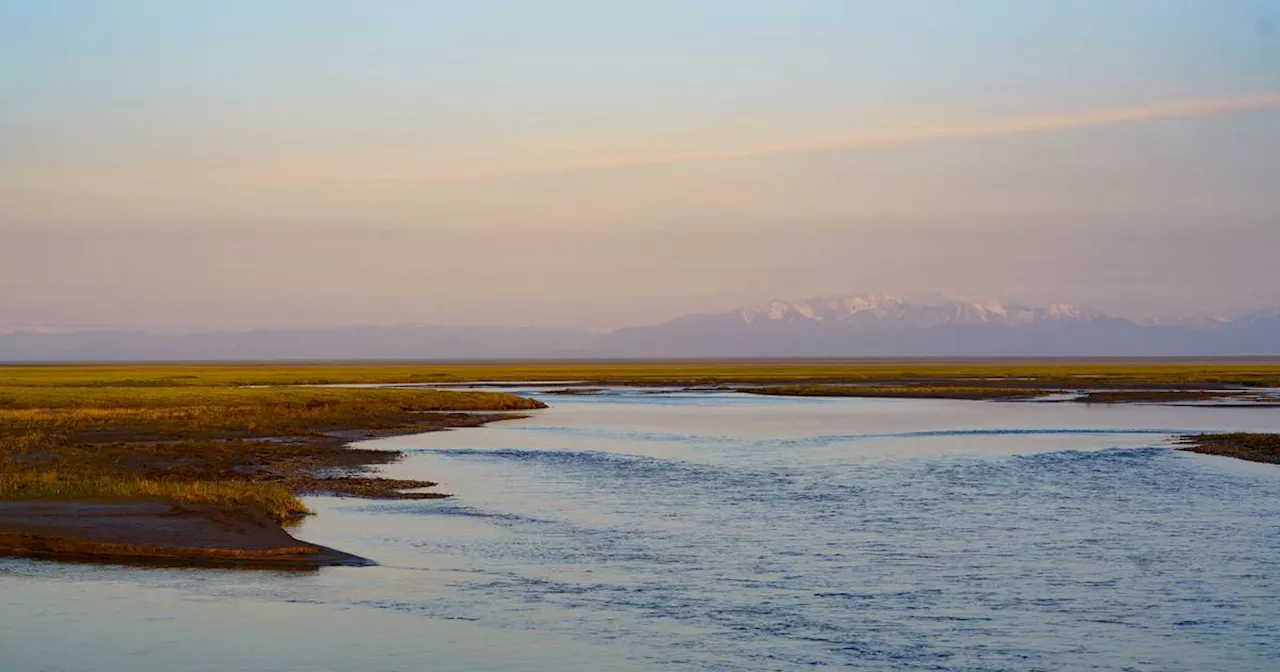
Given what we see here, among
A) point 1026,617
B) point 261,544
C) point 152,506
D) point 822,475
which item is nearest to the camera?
point 1026,617

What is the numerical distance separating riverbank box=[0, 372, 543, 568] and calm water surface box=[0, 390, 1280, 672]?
4.91 ft

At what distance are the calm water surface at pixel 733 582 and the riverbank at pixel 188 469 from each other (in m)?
1.50

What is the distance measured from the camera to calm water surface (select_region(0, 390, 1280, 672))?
18094 millimetres

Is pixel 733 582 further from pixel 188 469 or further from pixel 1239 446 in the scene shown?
pixel 1239 446

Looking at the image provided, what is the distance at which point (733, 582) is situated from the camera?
23.3m

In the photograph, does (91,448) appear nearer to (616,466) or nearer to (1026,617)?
(616,466)

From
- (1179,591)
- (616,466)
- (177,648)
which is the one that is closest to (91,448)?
(616,466)

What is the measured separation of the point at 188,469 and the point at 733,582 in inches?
916

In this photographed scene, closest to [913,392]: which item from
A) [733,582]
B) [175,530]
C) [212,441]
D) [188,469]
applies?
[212,441]

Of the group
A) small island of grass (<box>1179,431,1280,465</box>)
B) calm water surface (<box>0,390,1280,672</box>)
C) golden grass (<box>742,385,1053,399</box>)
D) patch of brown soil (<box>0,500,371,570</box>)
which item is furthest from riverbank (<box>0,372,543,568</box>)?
golden grass (<box>742,385,1053,399</box>)

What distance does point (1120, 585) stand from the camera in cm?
2288

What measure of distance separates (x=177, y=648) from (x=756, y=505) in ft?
62.0

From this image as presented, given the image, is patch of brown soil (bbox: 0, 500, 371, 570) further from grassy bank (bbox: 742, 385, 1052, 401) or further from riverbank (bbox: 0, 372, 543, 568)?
grassy bank (bbox: 742, 385, 1052, 401)

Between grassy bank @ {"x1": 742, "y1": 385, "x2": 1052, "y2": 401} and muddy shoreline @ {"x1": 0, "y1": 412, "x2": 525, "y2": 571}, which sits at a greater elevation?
grassy bank @ {"x1": 742, "y1": 385, "x2": 1052, "y2": 401}
